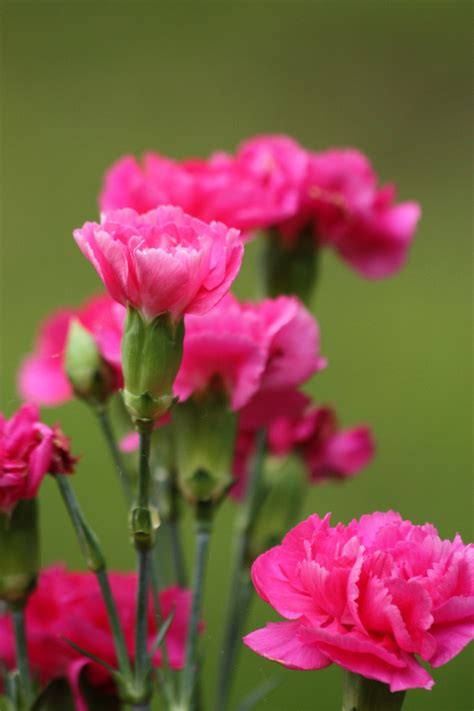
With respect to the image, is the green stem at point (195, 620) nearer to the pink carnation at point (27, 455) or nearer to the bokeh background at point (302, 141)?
the pink carnation at point (27, 455)

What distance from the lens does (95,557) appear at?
13.4 inches

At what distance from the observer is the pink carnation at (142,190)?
427 millimetres

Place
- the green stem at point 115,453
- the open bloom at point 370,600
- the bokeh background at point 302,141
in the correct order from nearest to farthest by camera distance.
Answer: the open bloom at point 370,600
the green stem at point 115,453
the bokeh background at point 302,141

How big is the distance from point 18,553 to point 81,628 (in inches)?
1.6

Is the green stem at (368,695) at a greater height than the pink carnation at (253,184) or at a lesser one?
lesser

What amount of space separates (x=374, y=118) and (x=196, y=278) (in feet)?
7.16

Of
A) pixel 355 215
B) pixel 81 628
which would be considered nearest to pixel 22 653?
pixel 81 628

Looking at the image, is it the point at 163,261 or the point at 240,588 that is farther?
the point at 240,588

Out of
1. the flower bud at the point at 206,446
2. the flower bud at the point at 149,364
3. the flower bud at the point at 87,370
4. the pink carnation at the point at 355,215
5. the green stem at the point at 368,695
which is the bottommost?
the green stem at the point at 368,695

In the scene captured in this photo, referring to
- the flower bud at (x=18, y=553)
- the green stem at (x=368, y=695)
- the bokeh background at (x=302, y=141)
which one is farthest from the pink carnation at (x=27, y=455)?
the bokeh background at (x=302, y=141)

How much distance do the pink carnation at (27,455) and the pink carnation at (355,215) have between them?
17 cm

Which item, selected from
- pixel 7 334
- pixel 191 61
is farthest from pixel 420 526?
pixel 191 61

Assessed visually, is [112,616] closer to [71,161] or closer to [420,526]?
[420,526]

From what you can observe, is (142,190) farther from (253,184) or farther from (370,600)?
(370,600)
